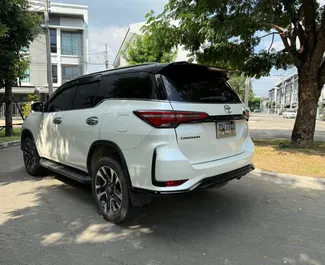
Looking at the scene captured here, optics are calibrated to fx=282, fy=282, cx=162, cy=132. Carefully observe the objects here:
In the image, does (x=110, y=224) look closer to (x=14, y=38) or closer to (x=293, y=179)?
(x=293, y=179)

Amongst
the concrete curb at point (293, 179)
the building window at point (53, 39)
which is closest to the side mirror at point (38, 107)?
the concrete curb at point (293, 179)

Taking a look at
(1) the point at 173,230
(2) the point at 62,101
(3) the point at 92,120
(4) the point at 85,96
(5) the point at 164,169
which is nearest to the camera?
(5) the point at 164,169

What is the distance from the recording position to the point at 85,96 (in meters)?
4.21

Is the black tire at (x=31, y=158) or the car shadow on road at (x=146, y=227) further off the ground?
the black tire at (x=31, y=158)

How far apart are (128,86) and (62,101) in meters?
1.85

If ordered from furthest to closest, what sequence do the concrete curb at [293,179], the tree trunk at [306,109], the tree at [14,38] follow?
the tree at [14,38], the tree trunk at [306,109], the concrete curb at [293,179]

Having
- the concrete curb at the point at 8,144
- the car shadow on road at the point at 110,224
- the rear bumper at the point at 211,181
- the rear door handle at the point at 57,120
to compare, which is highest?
the rear door handle at the point at 57,120

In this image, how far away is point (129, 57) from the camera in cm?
2033

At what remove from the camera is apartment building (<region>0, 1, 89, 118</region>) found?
1283 inches

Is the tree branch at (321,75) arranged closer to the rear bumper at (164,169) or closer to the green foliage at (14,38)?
the rear bumper at (164,169)

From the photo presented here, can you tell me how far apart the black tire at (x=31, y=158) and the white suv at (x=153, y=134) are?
1551 mm

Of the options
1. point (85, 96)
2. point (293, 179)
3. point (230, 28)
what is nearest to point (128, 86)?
point (85, 96)

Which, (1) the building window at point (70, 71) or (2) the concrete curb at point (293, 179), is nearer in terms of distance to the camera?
(2) the concrete curb at point (293, 179)

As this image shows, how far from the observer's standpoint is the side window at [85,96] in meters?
4.05
